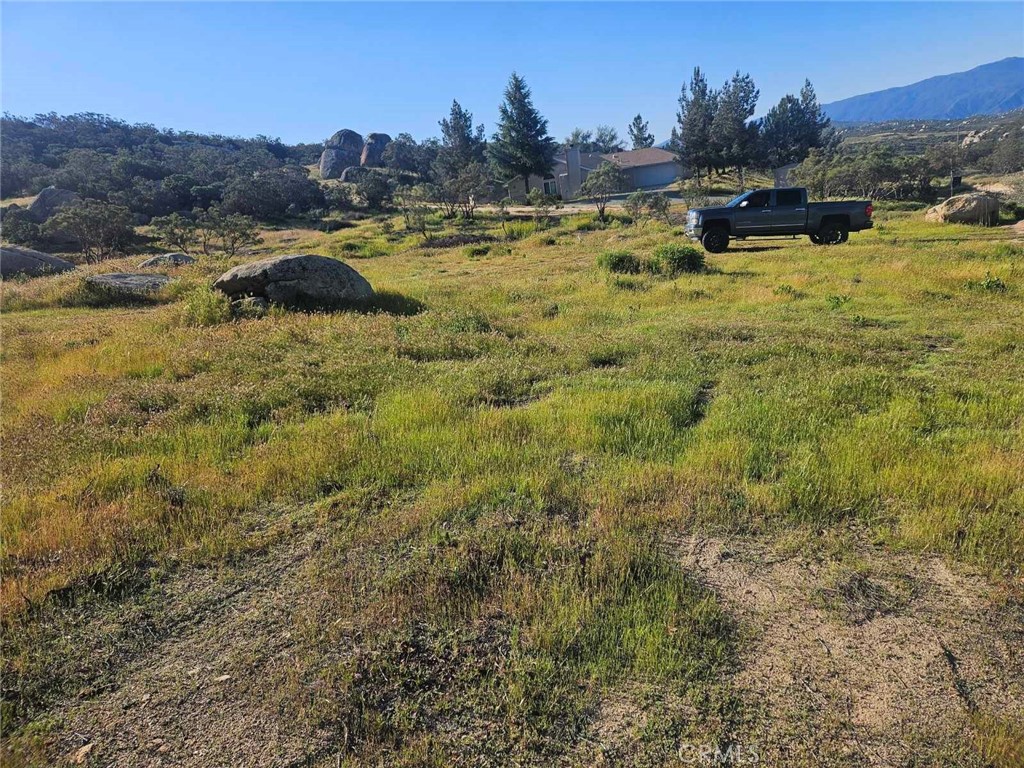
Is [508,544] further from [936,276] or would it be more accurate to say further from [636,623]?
[936,276]

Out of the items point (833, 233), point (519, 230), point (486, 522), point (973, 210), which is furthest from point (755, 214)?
point (486, 522)

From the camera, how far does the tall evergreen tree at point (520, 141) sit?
5572 cm

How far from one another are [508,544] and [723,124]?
6299 cm

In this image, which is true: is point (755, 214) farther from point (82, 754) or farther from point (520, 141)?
point (520, 141)

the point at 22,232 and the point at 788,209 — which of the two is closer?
the point at 788,209

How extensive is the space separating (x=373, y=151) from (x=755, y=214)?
90.4 m

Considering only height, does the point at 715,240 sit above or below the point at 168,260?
below

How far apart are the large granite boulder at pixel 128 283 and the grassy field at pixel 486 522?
25.8 ft

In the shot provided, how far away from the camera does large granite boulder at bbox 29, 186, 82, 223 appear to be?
3878 centimetres

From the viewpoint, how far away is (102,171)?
179 feet

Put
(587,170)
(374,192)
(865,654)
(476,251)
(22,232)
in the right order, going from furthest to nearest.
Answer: (587,170) < (374,192) < (22,232) < (476,251) < (865,654)

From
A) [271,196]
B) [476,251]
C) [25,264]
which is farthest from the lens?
[271,196]

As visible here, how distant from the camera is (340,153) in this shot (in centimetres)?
9144

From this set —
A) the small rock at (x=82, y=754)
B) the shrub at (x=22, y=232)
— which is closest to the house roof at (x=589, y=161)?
the shrub at (x=22, y=232)
